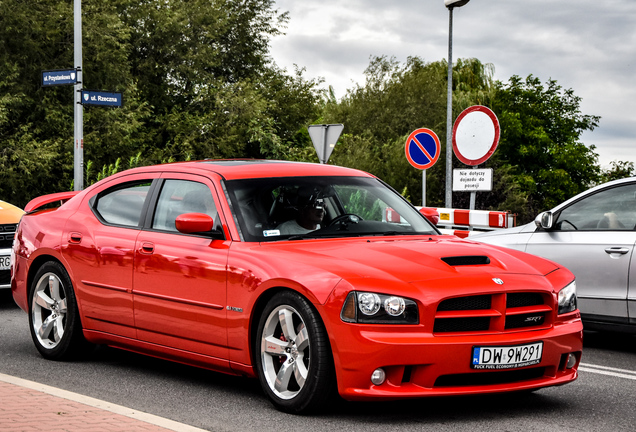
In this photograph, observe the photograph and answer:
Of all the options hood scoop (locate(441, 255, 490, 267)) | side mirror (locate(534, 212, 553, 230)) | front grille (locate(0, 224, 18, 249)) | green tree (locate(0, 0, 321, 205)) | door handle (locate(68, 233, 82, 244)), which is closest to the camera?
hood scoop (locate(441, 255, 490, 267))

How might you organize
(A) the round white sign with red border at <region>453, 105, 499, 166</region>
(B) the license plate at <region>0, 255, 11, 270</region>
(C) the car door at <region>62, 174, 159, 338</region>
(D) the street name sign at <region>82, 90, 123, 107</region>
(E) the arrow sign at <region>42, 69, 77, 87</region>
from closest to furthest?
(C) the car door at <region>62, 174, 159, 338</region>
(B) the license plate at <region>0, 255, 11, 270</region>
(A) the round white sign with red border at <region>453, 105, 499, 166</region>
(D) the street name sign at <region>82, 90, 123, 107</region>
(E) the arrow sign at <region>42, 69, 77, 87</region>

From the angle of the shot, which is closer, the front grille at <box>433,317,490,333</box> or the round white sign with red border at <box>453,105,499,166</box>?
the front grille at <box>433,317,490,333</box>

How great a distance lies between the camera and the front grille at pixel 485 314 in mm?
5020

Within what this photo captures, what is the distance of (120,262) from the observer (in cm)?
661

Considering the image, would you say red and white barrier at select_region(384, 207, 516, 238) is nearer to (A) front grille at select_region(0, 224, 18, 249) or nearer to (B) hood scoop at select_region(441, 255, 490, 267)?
(A) front grille at select_region(0, 224, 18, 249)

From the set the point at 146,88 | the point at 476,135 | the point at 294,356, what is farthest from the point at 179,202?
the point at 146,88

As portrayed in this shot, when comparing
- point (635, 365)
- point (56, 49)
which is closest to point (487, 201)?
point (56, 49)

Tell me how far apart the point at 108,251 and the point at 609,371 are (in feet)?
13.0

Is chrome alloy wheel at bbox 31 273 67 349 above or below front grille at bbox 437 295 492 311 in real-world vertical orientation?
below

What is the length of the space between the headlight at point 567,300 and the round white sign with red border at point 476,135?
720 cm

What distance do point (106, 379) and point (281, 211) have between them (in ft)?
5.92

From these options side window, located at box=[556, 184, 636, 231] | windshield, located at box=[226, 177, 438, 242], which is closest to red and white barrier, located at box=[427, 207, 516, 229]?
side window, located at box=[556, 184, 636, 231]

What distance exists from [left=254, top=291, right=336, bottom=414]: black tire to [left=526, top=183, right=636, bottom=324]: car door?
3731mm

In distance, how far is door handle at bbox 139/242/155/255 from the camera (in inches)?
251
